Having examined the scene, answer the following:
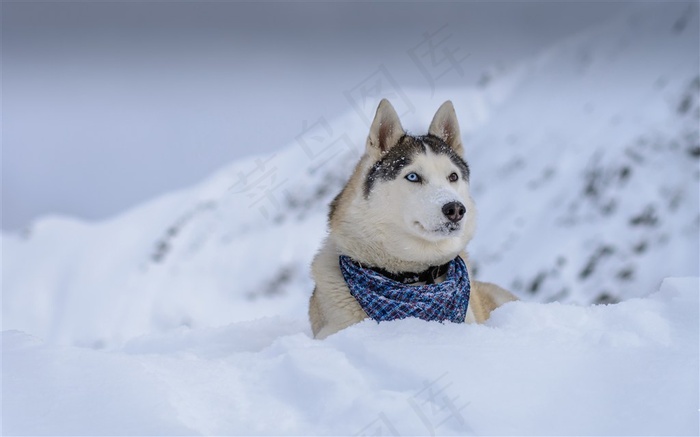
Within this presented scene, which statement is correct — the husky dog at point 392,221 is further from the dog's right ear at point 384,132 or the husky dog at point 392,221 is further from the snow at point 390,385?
the snow at point 390,385

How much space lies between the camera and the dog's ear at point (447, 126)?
19.7 feet

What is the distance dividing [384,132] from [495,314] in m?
1.89

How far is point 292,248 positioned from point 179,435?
80.3 metres

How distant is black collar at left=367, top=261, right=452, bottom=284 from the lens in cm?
542

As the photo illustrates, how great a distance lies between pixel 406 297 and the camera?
5.09 meters

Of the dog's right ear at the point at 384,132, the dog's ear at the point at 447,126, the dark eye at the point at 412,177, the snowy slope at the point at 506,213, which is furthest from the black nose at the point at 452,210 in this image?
the snowy slope at the point at 506,213

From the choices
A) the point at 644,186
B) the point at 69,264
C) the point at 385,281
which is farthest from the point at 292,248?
the point at 385,281

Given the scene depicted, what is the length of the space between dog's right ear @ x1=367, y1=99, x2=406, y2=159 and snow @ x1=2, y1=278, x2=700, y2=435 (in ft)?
6.09

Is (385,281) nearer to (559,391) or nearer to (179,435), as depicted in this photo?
(559,391)

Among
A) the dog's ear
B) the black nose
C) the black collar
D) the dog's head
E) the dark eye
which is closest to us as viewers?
the black nose

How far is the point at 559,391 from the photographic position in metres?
3.77

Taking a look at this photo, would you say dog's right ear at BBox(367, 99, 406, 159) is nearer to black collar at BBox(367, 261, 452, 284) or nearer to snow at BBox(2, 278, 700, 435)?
black collar at BBox(367, 261, 452, 284)

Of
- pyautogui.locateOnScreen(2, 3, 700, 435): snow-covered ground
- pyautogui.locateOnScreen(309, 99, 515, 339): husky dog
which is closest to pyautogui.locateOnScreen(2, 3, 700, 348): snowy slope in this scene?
pyautogui.locateOnScreen(2, 3, 700, 435): snow-covered ground

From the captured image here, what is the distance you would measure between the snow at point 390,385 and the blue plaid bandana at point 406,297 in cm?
47
